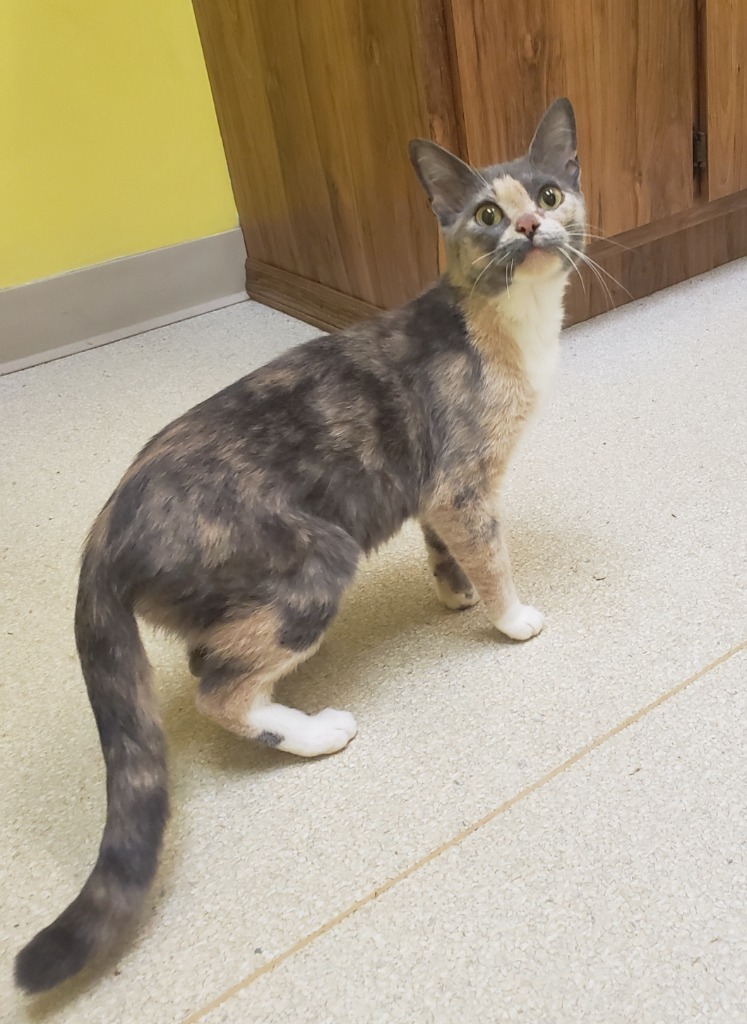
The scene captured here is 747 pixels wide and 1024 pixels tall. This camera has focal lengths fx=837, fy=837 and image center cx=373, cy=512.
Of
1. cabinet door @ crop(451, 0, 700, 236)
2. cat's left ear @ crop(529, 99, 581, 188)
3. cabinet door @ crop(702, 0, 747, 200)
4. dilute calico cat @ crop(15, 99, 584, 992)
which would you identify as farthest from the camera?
cabinet door @ crop(702, 0, 747, 200)

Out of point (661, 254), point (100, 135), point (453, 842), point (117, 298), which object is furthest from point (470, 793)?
point (100, 135)

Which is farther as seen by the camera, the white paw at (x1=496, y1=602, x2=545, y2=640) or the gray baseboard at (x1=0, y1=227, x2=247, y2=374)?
the gray baseboard at (x1=0, y1=227, x2=247, y2=374)

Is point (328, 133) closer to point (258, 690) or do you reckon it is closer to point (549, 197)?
point (549, 197)

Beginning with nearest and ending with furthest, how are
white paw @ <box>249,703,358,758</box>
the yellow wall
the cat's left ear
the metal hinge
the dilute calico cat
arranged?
1. the dilute calico cat
2. white paw @ <box>249,703,358,758</box>
3. the cat's left ear
4. the metal hinge
5. the yellow wall

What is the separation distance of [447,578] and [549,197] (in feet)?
1.79

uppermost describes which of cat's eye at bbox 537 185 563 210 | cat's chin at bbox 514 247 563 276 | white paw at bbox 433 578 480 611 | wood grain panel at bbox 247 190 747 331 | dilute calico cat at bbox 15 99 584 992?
cat's eye at bbox 537 185 563 210

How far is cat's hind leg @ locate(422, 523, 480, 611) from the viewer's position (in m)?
1.24

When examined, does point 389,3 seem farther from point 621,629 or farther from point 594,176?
point 621,629

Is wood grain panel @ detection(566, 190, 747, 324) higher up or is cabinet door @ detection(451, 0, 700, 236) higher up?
cabinet door @ detection(451, 0, 700, 236)

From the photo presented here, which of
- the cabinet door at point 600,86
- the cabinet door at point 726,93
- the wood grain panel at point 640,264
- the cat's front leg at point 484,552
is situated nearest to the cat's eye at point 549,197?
the cat's front leg at point 484,552

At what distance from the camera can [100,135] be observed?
2385mm

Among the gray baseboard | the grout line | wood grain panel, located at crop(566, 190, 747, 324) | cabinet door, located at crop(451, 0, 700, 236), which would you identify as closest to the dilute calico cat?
the grout line

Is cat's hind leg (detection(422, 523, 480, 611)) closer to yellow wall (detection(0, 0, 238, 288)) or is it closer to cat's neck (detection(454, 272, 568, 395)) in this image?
cat's neck (detection(454, 272, 568, 395))

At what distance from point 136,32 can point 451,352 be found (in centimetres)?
181
